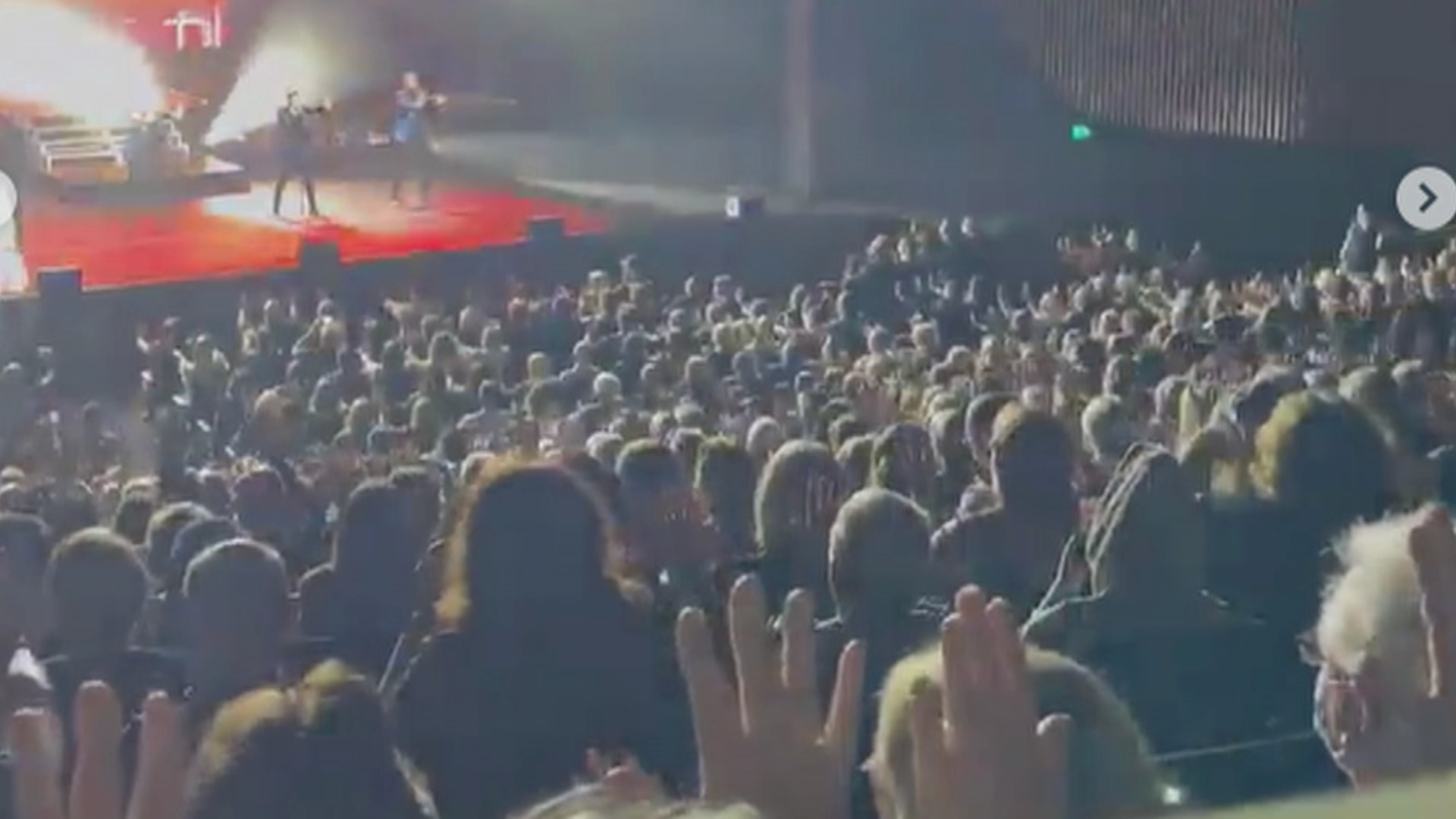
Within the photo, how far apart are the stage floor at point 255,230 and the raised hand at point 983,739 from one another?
21.8 inches

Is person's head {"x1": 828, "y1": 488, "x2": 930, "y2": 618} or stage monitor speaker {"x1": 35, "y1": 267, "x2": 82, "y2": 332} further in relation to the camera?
person's head {"x1": 828, "y1": 488, "x2": 930, "y2": 618}

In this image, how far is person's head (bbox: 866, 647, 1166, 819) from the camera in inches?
64.9

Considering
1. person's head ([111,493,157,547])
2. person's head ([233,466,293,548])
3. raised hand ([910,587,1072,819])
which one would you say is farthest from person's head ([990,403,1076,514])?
person's head ([111,493,157,547])

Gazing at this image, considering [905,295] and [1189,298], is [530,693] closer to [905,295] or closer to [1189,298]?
[905,295]

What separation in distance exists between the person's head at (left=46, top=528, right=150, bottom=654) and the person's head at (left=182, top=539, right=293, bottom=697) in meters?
0.04

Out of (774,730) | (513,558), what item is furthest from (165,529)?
(774,730)

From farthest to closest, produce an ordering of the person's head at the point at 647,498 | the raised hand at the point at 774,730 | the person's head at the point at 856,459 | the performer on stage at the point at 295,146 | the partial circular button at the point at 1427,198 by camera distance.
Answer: the partial circular button at the point at 1427,198 → the person's head at the point at 856,459 → the person's head at the point at 647,498 → the performer on stage at the point at 295,146 → the raised hand at the point at 774,730

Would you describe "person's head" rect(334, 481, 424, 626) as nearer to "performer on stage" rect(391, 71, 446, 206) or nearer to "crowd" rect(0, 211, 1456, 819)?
"crowd" rect(0, 211, 1456, 819)

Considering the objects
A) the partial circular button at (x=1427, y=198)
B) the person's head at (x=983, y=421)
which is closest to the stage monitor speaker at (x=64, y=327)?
the person's head at (x=983, y=421)

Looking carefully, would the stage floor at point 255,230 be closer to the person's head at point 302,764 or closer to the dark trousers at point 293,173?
the dark trousers at point 293,173

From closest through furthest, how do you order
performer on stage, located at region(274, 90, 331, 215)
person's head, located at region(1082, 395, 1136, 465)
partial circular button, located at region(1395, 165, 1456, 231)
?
performer on stage, located at region(274, 90, 331, 215), person's head, located at region(1082, 395, 1136, 465), partial circular button, located at region(1395, 165, 1456, 231)

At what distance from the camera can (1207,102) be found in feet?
7.91

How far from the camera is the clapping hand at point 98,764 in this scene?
1.65 meters

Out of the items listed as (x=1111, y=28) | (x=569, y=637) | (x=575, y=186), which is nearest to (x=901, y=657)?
(x=569, y=637)
